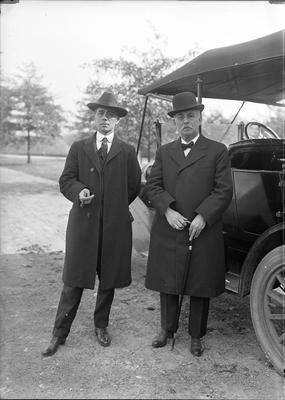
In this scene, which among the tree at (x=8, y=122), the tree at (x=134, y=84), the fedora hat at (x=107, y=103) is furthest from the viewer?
the tree at (x=8, y=122)

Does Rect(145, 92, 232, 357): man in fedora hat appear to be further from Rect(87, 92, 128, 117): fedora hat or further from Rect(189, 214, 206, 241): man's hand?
Rect(87, 92, 128, 117): fedora hat

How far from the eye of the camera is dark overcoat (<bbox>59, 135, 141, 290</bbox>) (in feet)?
10.2

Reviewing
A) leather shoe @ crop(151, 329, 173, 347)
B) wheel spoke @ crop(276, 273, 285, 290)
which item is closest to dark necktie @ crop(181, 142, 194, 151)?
wheel spoke @ crop(276, 273, 285, 290)

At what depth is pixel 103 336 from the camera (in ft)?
10.5

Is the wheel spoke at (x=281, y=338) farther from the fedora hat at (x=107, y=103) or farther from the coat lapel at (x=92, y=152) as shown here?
the fedora hat at (x=107, y=103)

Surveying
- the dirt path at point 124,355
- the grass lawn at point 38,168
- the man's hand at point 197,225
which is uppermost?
the man's hand at point 197,225

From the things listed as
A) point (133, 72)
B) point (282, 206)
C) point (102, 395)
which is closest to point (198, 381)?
point (102, 395)

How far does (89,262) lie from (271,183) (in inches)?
53.9

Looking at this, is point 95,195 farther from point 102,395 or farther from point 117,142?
point 102,395

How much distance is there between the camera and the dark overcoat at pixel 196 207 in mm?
2990

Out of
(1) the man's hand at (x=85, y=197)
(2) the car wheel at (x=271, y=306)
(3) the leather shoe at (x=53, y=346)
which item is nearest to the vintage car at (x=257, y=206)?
(2) the car wheel at (x=271, y=306)

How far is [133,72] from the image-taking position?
10508 millimetres

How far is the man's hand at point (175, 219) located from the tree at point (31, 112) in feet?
58.0

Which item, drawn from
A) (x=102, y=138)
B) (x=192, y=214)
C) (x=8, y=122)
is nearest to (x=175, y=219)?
(x=192, y=214)
